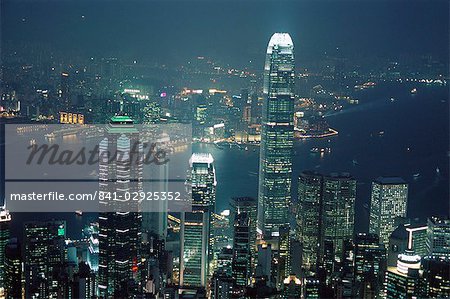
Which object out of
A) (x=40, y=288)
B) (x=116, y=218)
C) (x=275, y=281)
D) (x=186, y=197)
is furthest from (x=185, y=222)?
(x=40, y=288)

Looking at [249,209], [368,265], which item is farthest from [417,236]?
[249,209]

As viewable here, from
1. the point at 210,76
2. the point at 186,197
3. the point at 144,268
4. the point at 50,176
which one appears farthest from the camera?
the point at 186,197

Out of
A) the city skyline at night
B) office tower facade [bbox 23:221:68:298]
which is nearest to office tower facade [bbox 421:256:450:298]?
the city skyline at night

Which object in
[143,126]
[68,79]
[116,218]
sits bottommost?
[116,218]

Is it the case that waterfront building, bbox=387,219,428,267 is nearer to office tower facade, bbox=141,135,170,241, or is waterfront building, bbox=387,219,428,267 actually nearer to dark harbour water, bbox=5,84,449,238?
dark harbour water, bbox=5,84,449,238

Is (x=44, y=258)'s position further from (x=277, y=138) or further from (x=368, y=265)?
(x=277, y=138)

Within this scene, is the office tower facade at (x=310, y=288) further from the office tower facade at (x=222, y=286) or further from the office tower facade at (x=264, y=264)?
the office tower facade at (x=222, y=286)

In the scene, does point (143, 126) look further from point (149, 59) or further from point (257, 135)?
point (257, 135)
